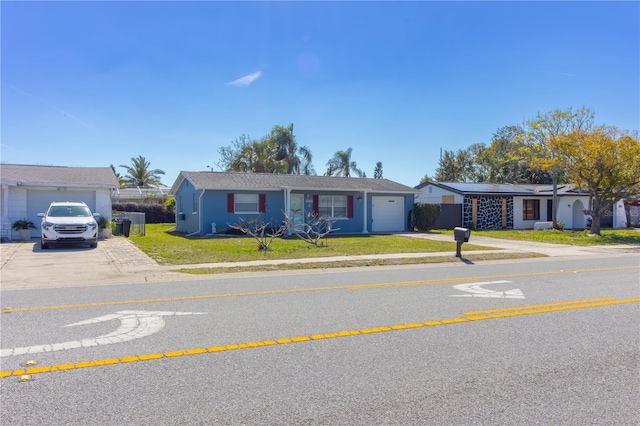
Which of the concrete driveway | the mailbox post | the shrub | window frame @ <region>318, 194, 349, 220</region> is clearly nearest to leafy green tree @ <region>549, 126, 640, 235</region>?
window frame @ <region>318, 194, 349, 220</region>

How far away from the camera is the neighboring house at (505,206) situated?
99.5 ft

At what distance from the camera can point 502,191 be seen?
103 ft

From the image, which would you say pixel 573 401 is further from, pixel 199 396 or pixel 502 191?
pixel 502 191

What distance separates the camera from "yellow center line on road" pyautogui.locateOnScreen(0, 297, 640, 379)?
15.1 ft

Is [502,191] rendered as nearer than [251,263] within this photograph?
No

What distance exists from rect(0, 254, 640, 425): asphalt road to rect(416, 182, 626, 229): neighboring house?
21.8 meters

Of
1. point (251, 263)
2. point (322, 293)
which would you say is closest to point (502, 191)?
point (251, 263)

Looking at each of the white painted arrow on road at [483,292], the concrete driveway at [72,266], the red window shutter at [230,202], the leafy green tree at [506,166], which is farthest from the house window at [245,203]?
the leafy green tree at [506,166]

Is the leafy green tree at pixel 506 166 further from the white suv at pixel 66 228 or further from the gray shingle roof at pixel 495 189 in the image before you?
the white suv at pixel 66 228

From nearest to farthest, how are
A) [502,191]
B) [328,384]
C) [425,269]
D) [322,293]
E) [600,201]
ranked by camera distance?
[328,384], [322,293], [425,269], [600,201], [502,191]

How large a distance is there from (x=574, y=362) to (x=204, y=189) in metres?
19.8

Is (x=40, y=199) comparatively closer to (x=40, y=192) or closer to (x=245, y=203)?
(x=40, y=192)

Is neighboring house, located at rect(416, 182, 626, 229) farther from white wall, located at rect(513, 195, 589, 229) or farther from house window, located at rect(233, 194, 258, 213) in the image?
house window, located at rect(233, 194, 258, 213)

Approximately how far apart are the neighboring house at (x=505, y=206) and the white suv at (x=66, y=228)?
63.0 feet
